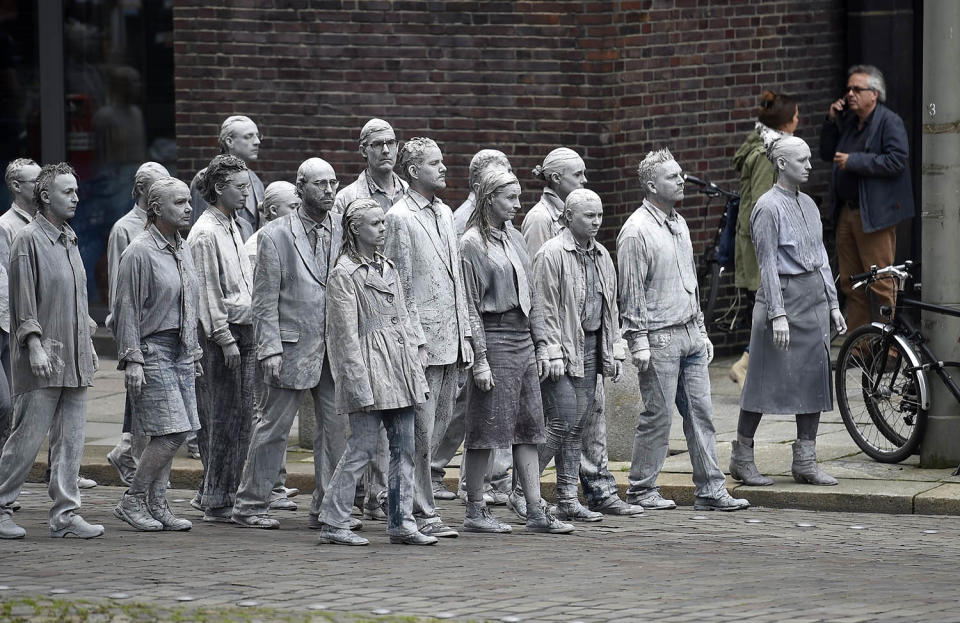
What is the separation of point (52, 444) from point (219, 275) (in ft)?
4.26

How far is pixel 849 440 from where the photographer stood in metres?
12.0

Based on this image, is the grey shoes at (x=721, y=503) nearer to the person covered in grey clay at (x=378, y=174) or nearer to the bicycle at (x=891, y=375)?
the bicycle at (x=891, y=375)

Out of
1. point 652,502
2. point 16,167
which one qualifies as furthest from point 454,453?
point 16,167

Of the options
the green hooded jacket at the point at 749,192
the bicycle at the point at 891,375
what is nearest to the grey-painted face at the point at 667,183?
the bicycle at the point at 891,375

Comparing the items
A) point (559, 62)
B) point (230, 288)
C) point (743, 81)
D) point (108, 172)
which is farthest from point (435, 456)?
point (108, 172)

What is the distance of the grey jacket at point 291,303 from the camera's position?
9.47 metres

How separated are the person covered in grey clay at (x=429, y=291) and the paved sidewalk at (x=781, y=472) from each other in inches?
67.5

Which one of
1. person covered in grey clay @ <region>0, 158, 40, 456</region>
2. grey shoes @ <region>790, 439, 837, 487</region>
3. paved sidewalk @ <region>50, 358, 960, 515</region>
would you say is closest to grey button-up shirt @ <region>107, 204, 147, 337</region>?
person covered in grey clay @ <region>0, 158, 40, 456</region>

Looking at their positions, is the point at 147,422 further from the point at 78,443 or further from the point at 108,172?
the point at 108,172

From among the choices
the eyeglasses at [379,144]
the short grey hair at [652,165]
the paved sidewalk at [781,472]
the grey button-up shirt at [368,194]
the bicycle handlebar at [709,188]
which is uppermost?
the bicycle handlebar at [709,188]

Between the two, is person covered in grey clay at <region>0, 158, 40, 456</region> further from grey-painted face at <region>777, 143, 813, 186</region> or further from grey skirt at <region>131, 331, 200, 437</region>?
grey-painted face at <region>777, 143, 813, 186</region>

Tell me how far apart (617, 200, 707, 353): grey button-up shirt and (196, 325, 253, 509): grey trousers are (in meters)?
2.10

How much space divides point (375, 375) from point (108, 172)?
871cm

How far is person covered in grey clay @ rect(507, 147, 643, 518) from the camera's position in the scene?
10203 mm
